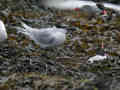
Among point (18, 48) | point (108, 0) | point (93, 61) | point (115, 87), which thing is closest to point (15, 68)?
point (18, 48)

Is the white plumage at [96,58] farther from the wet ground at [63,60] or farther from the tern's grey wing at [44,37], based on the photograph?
the tern's grey wing at [44,37]

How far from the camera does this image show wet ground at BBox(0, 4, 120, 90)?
93.1 inches

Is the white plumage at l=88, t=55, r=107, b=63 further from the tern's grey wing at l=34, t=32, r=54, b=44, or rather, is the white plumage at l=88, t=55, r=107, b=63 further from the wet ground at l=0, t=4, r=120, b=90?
the tern's grey wing at l=34, t=32, r=54, b=44

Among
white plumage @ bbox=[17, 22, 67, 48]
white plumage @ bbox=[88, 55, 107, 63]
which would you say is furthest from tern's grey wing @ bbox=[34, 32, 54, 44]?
white plumage @ bbox=[88, 55, 107, 63]

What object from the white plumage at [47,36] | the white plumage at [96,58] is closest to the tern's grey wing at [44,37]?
the white plumage at [47,36]

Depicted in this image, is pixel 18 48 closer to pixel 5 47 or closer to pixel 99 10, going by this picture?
pixel 5 47

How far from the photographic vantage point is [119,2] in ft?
17.2

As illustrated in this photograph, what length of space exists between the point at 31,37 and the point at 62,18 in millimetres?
1306

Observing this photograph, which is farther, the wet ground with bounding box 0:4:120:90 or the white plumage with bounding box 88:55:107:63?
the white plumage with bounding box 88:55:107:63

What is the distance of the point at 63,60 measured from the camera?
288 centimetres

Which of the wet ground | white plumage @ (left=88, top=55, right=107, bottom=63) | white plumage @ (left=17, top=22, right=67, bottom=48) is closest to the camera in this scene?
the wet ground

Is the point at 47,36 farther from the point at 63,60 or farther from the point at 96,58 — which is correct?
the point at 96,58

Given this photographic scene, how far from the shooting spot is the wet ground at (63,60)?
2365 millimetres

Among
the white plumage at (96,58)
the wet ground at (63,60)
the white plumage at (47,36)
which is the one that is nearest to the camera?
the wet ground at (63,60)
